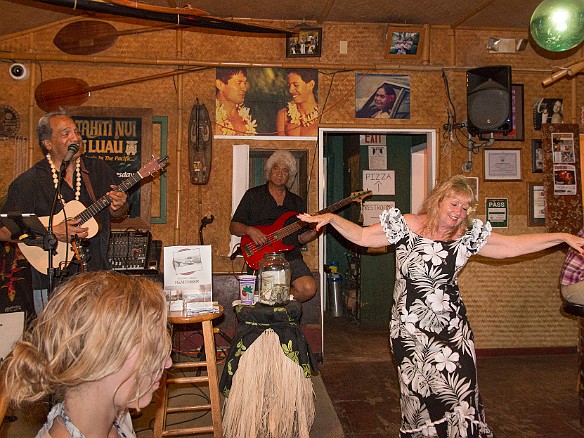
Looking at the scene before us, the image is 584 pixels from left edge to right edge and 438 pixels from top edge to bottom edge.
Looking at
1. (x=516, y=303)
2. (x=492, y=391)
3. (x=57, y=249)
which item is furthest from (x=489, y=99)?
(x=57, y=249)

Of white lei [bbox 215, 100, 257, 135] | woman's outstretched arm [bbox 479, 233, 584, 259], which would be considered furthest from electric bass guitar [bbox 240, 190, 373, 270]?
woman's outstretched arm [bbox 479, 233, 584, 259]

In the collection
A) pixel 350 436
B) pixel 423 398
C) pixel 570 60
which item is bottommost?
pixel 350 436

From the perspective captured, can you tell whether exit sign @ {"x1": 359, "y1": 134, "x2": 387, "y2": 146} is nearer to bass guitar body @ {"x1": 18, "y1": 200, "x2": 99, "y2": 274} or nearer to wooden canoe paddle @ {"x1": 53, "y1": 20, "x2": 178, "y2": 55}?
wooden canoe paddle @ {"x1": 53, "y1": 20, "x2": 178, "y2": 55}

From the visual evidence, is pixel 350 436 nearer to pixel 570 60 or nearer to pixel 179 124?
pixel 179 124

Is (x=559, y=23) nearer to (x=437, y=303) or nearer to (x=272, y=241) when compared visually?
(x=437, y=303)

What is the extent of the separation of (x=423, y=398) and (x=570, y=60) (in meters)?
4.67

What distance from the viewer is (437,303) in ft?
10.2

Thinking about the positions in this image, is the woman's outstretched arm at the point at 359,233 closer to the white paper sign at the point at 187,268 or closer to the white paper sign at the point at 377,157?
the white paper sign at the point at 187,268

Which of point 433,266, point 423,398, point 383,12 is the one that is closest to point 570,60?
point 383,12

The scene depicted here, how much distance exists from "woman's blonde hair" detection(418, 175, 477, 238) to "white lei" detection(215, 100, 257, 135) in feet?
9.37

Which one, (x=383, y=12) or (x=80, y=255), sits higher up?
(x=383, y=12)

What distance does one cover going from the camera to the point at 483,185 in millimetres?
5930

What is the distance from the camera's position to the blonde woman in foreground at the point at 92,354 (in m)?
1.18

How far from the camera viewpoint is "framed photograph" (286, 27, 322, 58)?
18.9ft
